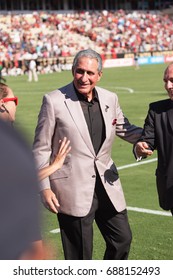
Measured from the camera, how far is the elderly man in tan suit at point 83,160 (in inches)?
182

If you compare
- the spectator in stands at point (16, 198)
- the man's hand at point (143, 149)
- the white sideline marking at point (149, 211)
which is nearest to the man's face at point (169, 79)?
the man's hand at point (143, 149)

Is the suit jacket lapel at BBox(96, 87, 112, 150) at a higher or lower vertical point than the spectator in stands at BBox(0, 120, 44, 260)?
lower

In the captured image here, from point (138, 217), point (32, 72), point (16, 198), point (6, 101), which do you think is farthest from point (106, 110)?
point (32, 72)

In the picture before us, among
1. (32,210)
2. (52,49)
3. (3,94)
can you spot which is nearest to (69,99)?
(3,94)

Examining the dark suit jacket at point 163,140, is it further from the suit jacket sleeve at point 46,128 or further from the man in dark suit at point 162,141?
the suit jacket sleeve at point 46,128

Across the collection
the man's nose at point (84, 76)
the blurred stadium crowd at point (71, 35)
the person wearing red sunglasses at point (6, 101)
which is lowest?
the blurred stadium crowd at point (71, 35)

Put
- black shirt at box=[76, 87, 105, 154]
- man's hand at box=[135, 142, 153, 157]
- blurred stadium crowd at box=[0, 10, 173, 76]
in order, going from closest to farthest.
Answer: black shirt at box=[76, 87, 105, 154]
man's hand at box=[135, 142, 153, 157]
blurred stadium crowd at box=[0, 10, 173, 76]

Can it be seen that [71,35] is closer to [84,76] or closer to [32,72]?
[32,72]

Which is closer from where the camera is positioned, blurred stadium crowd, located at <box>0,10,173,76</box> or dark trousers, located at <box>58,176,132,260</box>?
dark trousers, located at <box>58,176,132,260</box>

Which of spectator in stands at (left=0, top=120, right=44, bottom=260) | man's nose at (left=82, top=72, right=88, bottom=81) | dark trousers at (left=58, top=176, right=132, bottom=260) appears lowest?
dark trousers at (left=58, top=176, right=132, bottom=260)

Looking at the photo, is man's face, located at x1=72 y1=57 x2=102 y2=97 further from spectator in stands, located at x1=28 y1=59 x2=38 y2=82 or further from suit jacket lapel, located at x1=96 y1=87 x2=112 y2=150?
spectator in stands, located at x1=28 y1=59 x2=38 y2=82

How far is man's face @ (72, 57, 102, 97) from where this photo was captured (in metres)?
4.60

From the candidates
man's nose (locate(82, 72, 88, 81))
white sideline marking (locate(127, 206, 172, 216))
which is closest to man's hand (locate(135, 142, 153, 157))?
man's nose (locate(82, 72, 88, 81))

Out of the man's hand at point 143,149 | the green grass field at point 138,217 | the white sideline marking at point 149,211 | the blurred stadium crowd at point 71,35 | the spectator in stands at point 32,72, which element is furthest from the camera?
the blurred stadium crowd at point 71,35
